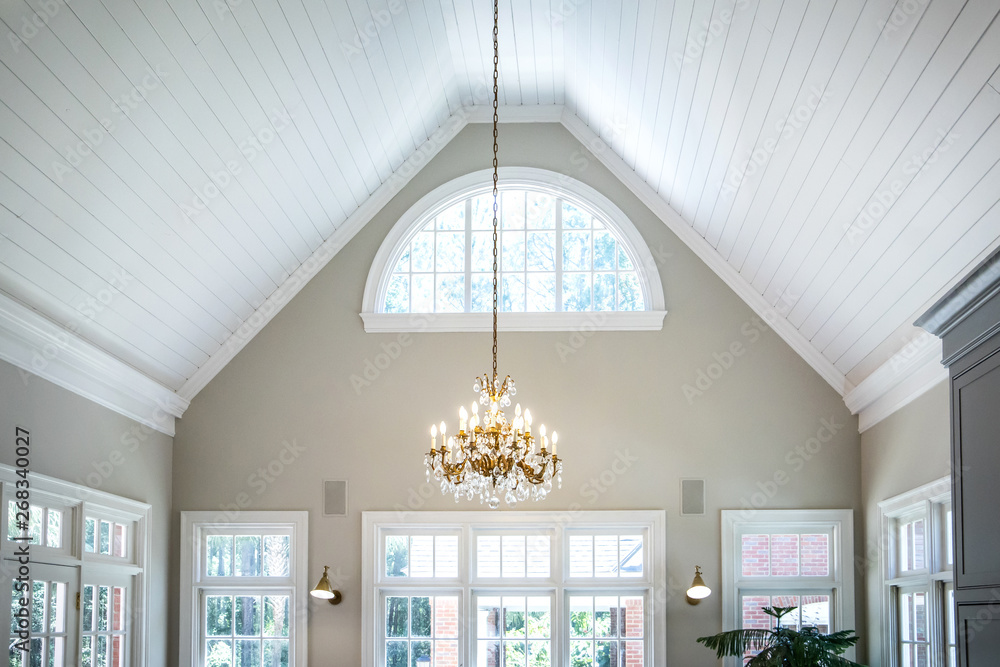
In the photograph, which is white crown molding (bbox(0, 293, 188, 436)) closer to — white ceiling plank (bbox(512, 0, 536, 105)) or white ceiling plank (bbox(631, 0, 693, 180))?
white ceiling plank (bbox(512, 0, 536, 105))

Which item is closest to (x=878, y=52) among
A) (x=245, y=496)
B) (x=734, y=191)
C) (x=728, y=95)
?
(x=728, y=95)

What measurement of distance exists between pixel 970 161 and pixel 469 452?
2.60 metres

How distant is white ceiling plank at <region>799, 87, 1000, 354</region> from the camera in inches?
178

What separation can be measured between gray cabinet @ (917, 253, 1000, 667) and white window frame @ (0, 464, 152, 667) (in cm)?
454

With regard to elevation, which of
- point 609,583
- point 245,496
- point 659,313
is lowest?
point 609,583

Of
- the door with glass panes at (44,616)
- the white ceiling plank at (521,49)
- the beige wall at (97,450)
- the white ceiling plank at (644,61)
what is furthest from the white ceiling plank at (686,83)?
the door with glass panes at (44,616)

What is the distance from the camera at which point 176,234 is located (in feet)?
21.6

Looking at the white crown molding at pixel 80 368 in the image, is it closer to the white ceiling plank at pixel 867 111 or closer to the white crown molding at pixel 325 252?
the white crown molding at pixel 325 252

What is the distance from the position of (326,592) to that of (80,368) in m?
2.35

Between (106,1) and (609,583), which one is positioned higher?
(106,1)

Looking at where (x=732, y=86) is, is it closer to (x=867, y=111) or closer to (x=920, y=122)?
(x=867, y=111)

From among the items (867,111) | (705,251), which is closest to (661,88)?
(705,251)

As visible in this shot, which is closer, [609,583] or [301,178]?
[301,178]

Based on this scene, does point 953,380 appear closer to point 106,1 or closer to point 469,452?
point 469,452
